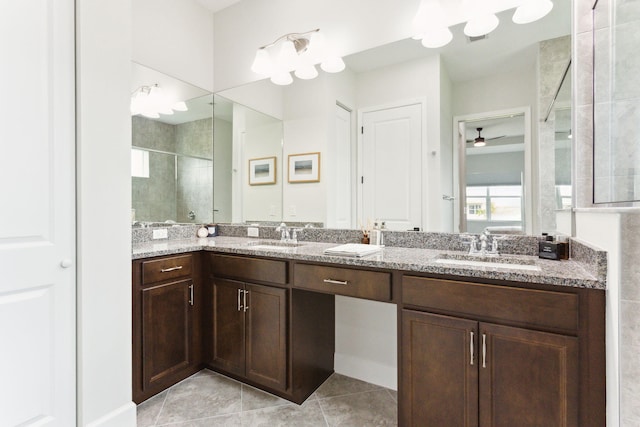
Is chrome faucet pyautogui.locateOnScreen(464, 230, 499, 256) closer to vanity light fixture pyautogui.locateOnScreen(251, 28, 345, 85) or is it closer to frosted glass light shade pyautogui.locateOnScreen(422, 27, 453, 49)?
frosted glass light shade pyautogui.locateOnScreen(422, 27, 453, 49)

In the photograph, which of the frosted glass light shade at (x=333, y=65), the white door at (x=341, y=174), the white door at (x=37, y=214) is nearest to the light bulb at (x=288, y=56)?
the frosted glass light shade at (x=333, y=65)

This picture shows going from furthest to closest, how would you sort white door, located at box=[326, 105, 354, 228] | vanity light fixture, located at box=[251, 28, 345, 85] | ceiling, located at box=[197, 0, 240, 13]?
1. ceiling, located at box=[197, 0, 240, 13]
2. vanity light fixture, located at box=[251, 28, 345, 85]
3. white door, located at box=[326, 105, 354, 228]

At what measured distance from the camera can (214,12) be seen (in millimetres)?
2963

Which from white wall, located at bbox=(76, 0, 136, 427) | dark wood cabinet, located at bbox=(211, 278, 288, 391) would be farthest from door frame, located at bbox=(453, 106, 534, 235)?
white wall, located at bbox=(76, 0, 136, 427)

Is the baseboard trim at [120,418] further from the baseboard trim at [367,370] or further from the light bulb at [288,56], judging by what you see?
the light bulb at [288,56]

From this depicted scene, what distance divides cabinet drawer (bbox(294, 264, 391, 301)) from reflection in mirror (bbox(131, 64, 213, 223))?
1.43 m

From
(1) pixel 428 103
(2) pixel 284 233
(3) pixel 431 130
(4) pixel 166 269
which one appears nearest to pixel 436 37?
(1) pixel 428 103

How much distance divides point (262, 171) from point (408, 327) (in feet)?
5.80

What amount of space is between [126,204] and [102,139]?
34 cm

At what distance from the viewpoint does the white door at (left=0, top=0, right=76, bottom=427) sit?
4.18 ft

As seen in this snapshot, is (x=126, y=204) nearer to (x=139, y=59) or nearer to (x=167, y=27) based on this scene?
(x=139, y=59)

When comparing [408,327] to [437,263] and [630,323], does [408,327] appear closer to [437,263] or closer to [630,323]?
[437,263]

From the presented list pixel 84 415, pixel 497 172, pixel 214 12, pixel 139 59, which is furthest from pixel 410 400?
pixel 214 12

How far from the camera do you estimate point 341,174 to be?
226 cm
